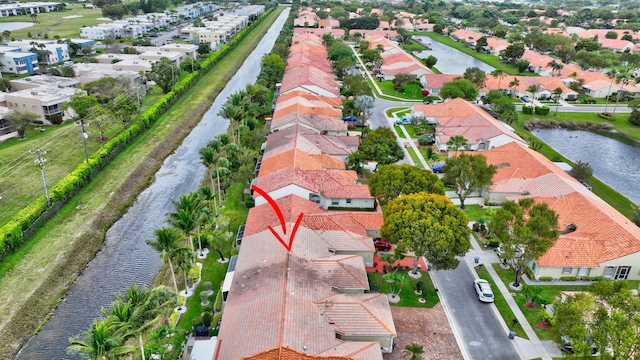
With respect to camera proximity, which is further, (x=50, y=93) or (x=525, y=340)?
(x=50, y=93)

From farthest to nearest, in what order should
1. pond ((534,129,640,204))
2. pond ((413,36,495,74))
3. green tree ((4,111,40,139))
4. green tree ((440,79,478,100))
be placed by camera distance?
pond ((413,36,495,74)) < green tree ((440,79,478,100)) < green tree ((4,111,40,139)) < pond ((534,129,640,204))

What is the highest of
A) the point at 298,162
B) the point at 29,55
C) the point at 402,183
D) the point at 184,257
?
the point at 402,183

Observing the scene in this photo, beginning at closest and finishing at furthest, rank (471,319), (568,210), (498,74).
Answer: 1. (471,319)
2. (568,210)
3. (498,74)

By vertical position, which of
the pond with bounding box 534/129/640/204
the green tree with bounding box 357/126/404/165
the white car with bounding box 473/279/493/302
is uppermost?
the green tree with bounding box 357/126/404/165

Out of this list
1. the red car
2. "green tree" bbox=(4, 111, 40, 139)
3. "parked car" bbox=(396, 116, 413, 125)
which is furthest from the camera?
"parked car" bbox=(396, 116, 413, 125)

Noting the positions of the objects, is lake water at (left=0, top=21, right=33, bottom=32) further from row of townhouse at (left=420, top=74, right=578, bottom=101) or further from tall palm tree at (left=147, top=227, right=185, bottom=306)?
tall palm tree at (left=147, top=227, right=185, bottom=306)

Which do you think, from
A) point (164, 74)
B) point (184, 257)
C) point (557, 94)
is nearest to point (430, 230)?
point (184, 257)

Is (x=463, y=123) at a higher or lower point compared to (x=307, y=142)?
lower

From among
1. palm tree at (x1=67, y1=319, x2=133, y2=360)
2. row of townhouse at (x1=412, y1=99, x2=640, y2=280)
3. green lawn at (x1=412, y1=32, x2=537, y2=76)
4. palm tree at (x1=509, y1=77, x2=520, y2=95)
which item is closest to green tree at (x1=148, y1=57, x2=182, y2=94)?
row of townhouse at (x1=412, y1=99, x2=640, y2=280)

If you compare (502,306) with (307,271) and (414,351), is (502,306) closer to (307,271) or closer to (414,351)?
(414,351)
